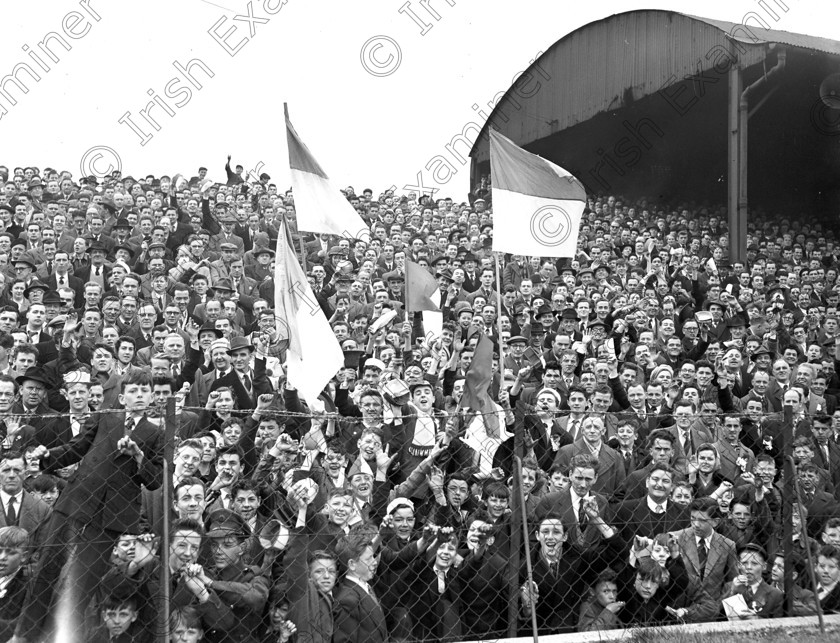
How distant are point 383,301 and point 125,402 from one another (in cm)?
479

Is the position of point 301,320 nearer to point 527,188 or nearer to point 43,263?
point 527,188

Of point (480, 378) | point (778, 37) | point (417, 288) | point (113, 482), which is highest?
point (778, 37)

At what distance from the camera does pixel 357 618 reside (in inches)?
205

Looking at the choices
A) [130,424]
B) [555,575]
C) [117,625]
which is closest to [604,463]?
[555,575]

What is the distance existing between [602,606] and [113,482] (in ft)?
9.33

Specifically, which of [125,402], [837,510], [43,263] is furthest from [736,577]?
[43,263]

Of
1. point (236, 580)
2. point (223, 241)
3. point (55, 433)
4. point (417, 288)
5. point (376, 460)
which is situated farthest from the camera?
point (223, 241)

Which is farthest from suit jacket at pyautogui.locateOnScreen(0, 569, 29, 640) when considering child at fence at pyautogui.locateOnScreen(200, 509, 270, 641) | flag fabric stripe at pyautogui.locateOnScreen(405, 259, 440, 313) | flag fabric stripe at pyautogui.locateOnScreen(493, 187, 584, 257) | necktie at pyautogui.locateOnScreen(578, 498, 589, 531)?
flag fabric stripe at pyautogui.locateOnScreen(405, 259, 440, 313)

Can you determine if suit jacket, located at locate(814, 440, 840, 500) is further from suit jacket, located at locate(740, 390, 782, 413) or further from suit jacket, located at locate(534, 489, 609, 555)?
suit jacket, located at locate(534, 489, 609, 555)

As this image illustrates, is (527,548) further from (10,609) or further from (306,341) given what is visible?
(306,341)

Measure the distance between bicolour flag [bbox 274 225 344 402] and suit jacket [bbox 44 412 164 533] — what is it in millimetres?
2277

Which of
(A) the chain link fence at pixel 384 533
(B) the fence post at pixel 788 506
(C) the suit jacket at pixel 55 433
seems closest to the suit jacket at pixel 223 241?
(A) the chain link fence at pixel 384 533

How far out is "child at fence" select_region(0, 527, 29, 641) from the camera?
4.68 m

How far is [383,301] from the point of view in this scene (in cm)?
1089
